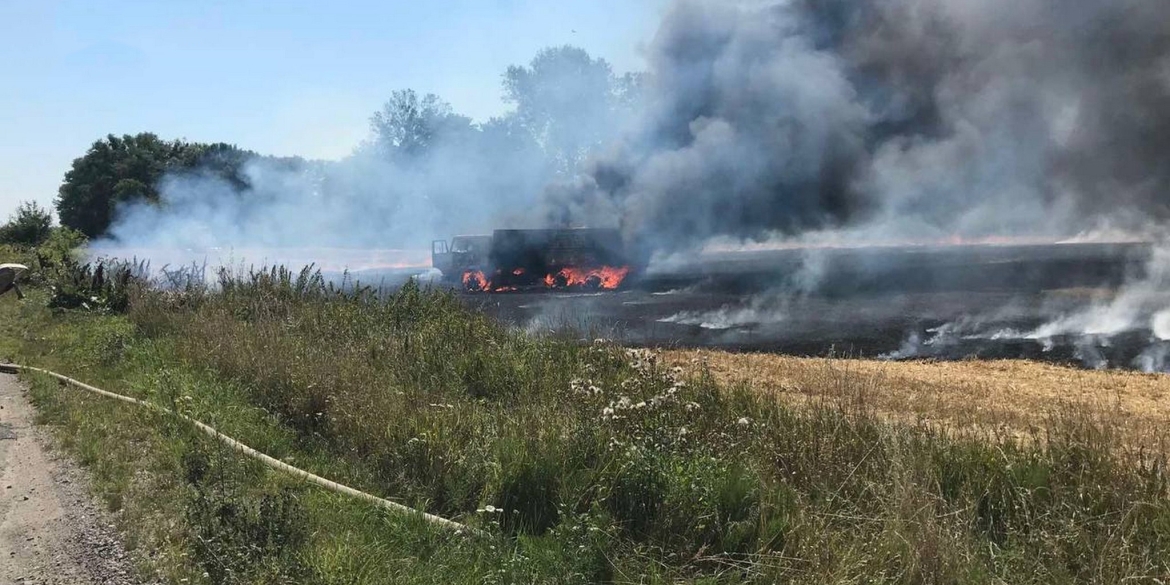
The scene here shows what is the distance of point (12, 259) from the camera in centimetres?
2930

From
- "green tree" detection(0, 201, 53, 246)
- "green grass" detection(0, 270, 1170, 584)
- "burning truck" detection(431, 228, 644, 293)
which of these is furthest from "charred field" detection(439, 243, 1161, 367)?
"green tree" detection(0, 201, 53, 246)

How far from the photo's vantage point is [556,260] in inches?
1437

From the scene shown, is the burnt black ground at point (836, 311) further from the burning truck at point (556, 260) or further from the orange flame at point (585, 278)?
the burning truck at point (556, 260)

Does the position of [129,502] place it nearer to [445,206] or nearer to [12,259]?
[12,259]

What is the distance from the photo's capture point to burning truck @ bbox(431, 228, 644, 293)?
36.2m

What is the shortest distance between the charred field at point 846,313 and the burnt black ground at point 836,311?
2.1 inches

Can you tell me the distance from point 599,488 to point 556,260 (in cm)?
3163

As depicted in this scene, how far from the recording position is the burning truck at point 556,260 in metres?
36.2

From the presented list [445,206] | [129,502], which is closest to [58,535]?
[129,502]

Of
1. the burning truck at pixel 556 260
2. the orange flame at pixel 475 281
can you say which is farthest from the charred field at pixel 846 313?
the orange flame at pixel 475 281

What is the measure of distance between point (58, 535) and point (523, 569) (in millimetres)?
3319

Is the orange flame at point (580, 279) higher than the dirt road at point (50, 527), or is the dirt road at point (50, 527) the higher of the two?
the orange flame at point (580, 279)

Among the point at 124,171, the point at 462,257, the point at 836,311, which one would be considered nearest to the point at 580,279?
the point at 462,257

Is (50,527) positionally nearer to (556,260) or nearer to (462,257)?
(556,260)
